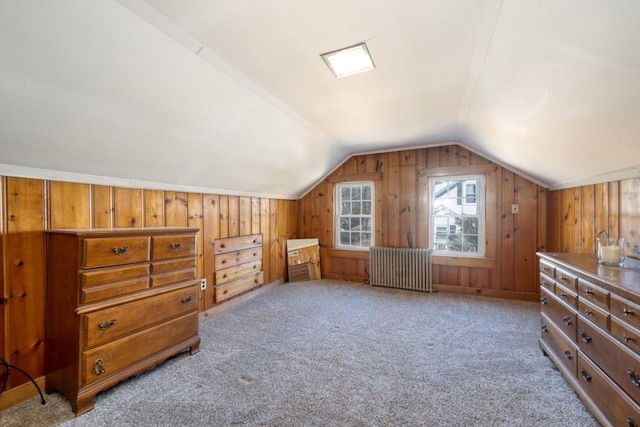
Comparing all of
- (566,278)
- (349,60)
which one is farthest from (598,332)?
(349,60)

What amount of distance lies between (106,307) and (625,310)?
295cm

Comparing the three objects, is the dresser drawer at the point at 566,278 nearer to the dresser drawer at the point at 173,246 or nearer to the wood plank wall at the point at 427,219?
the wood plank wall at the point at 427,219

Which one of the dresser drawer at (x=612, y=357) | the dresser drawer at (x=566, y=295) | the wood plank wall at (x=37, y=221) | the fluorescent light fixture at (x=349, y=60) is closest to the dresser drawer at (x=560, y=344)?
the dresser drawer at (x=612, y=357)

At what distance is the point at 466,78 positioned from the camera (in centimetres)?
212

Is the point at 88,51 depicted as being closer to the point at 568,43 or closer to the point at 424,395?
the point at 568,43

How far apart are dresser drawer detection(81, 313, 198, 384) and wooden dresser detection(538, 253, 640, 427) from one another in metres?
2.77

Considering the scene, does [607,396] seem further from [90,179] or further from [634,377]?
[90,179]

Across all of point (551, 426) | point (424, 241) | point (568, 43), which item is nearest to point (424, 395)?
point (551, 426)

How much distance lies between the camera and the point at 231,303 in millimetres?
3584

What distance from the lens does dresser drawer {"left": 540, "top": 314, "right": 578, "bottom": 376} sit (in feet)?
6.02

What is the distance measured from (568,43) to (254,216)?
3.61 m

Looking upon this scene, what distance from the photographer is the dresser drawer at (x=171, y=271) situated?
6.94 ft

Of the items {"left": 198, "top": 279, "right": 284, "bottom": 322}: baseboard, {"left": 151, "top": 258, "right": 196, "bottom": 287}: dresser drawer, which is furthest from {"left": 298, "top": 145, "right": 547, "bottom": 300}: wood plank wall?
{"left": 151, "top": 258, "right": 196, "bottom": 287}: dresser drawer

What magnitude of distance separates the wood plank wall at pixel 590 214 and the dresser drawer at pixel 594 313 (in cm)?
90
